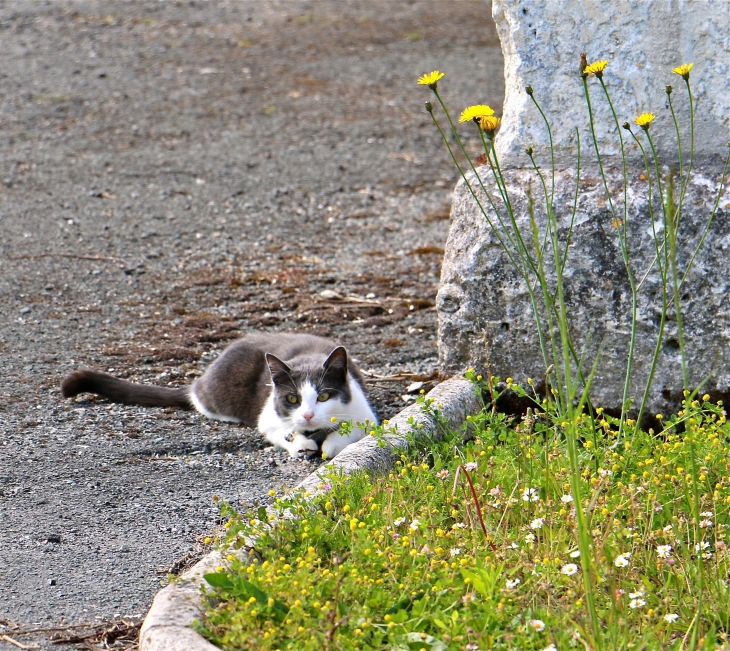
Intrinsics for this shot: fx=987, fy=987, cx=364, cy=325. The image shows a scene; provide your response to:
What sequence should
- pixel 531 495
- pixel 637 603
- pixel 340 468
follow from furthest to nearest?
1. pixel 340 468
2. pixel 531 495
3. pixel 637 603

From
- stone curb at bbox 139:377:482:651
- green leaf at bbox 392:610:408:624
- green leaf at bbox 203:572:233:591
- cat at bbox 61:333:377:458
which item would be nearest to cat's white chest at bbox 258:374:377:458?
cat at bbox 61:333:377:458

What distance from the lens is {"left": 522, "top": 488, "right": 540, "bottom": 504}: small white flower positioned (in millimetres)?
2955

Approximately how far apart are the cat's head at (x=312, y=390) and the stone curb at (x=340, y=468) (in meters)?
0.40

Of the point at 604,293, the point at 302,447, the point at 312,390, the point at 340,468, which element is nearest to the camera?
the point at 340,468

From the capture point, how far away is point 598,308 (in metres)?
3.93

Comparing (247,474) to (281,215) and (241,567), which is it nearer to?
(241,567)

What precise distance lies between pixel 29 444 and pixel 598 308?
2359mm

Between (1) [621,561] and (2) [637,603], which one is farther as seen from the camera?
(1) [621,561]

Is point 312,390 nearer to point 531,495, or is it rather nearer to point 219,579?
point 531,495

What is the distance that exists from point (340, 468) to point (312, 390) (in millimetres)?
811

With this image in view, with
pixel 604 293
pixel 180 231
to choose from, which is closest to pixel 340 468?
pixel 604 293

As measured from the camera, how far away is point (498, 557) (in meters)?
2.75

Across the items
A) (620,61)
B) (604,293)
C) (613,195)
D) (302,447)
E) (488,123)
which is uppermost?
(620,61)

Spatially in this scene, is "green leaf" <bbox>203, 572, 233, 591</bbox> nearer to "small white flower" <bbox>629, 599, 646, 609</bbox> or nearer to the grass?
the grass
